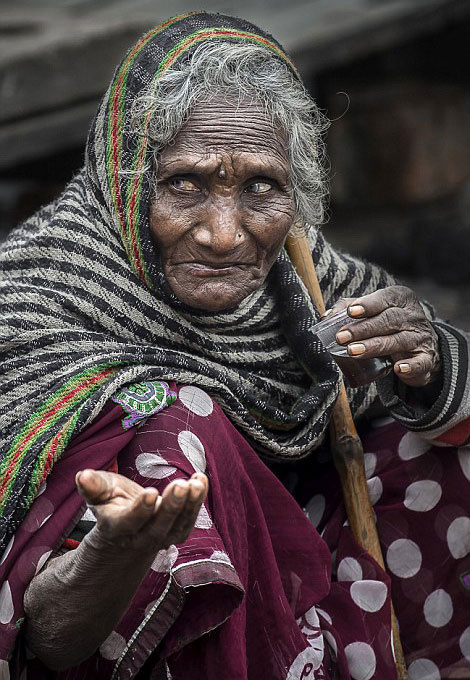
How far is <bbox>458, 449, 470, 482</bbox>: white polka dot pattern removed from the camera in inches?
99.3

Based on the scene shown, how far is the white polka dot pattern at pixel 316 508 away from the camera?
8.91ft

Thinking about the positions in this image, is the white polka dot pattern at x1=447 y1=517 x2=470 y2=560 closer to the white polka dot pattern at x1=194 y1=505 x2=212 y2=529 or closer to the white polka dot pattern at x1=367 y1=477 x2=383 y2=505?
the white polka dot pattern at x1=367 y1=477 x2=383 y2=505

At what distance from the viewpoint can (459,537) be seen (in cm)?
254

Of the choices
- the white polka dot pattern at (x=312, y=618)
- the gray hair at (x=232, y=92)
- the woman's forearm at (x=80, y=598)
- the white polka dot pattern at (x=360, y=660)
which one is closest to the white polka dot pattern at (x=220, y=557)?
the woman's forearm at (x=80, y=598)

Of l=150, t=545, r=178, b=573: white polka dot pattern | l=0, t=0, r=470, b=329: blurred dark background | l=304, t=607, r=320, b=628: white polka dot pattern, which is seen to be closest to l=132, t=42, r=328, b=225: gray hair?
l=150, t=545, r=178, b=573: white polka dot pattern

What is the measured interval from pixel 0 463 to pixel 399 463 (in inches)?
39.6

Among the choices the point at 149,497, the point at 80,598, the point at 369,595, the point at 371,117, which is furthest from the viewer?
the point at 371,117

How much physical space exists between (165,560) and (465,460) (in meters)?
0.86

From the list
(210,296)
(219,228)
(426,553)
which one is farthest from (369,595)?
(219,228)

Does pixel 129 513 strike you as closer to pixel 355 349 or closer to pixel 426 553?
pixel 355 349

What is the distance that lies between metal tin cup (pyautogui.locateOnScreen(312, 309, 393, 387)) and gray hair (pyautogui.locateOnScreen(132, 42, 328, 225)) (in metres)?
0.32

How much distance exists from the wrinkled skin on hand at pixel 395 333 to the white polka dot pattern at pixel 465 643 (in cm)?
62

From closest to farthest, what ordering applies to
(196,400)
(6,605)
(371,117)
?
(6,605), (196,400), (371,117)

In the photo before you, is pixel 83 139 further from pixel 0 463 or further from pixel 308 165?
pixel 0 463
